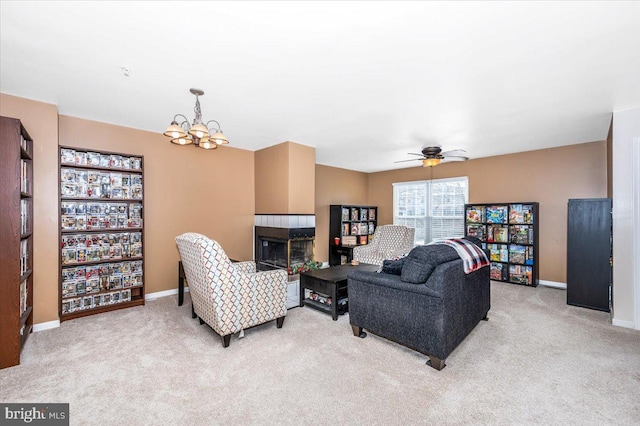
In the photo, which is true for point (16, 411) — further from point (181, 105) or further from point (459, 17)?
point (459, 17)

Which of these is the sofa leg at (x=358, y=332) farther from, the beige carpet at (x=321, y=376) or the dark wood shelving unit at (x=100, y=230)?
the dark wood shelving unit at (x=100, y=230)

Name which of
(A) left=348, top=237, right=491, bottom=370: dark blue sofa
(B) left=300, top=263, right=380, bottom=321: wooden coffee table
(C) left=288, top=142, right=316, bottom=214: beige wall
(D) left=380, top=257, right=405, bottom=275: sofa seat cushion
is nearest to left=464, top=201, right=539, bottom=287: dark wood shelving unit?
(A) left=348, top=237, right=491, bottom=370: dark blue sofa

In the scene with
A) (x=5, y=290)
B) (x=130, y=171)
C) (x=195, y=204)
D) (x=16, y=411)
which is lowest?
(x=16, y=411)

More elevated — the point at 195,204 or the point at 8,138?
the point at 8,138

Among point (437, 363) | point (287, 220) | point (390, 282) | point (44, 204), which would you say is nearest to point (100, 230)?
point (44, 204)

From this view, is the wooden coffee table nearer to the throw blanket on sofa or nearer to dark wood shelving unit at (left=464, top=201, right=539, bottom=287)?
the throw blanket on sofa

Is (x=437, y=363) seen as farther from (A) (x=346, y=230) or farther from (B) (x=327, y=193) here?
(B) (x=327, y=193)

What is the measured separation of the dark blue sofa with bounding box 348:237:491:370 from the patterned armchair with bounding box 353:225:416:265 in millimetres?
2627

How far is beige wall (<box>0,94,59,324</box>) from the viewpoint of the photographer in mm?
3205

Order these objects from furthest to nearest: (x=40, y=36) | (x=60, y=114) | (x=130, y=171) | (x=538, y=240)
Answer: (x=538, y=240), (x=130, y=171), (x=60, y=114), (x=40, y=36)

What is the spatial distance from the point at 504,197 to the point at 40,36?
6.91 metres

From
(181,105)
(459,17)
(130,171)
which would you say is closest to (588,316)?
(459,17)

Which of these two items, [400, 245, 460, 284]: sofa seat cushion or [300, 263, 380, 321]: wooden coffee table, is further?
[300, 263, 380, 321]: wooden coffee table

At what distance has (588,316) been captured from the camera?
12.0ft
